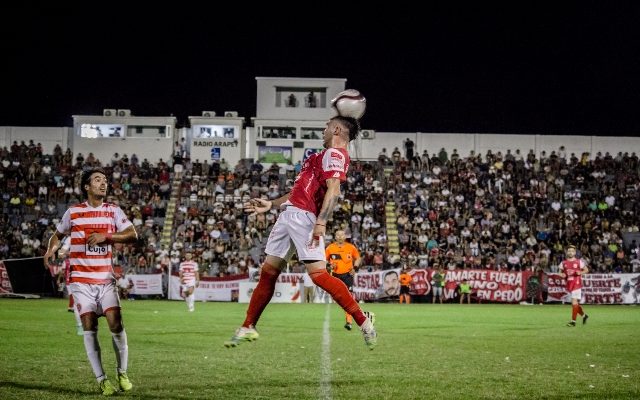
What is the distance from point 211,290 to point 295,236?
27.5 meters

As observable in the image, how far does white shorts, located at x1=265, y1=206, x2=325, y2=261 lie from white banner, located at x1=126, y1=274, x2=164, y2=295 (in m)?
27.5

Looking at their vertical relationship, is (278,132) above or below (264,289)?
→ above

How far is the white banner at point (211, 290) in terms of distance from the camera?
116 feet

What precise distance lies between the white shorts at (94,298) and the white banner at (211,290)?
87.3ft

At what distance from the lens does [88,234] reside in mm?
8922

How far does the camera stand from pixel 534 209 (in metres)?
42.8

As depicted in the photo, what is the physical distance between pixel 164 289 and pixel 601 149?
1300 inches

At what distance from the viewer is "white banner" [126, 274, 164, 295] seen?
35.5 m

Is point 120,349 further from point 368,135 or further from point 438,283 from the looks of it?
point 368,135

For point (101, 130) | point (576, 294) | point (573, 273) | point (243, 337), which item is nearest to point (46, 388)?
point (243, 337)

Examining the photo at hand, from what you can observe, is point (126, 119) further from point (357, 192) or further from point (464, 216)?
point (464, 216)

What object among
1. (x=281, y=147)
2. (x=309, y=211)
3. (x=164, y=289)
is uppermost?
(x=281, y=147)

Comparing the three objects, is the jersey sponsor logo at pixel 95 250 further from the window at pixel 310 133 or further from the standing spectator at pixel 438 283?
the window at pixel 310 133

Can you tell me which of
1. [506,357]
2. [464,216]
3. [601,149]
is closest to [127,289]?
[464,216]
